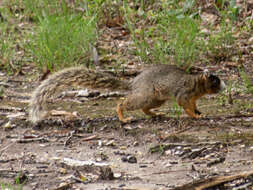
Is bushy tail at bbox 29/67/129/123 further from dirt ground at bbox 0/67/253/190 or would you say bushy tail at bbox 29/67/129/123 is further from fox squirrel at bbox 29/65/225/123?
dirt ground at bbox 0/67/253/190

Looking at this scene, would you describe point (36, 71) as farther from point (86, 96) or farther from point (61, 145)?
point (61, 145)

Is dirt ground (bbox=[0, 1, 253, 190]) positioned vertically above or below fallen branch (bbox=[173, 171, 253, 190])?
below

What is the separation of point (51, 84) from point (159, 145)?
1661 millimetres

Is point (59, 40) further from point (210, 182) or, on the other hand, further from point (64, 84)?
point (210, 182)

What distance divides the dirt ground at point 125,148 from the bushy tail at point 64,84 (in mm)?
231

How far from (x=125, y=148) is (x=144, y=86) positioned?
1023mm

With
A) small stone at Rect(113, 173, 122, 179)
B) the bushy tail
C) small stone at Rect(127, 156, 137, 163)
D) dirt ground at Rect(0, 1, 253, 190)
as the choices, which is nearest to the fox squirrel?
the bushy tail

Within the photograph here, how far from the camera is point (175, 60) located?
6844 mm

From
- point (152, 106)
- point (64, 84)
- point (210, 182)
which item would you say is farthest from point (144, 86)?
point (210, 182)

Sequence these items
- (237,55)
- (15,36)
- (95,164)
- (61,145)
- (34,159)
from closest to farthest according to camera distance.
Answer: (95,164) → (34,159) → (61,145) → (237,55) → (15,36)

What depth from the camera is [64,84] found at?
17.4 feet

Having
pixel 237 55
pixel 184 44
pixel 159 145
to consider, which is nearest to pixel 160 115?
pixel 159 145

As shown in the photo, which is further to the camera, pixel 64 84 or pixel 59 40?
pixel 59 40

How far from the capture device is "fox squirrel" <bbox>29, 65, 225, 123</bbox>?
5211mm
